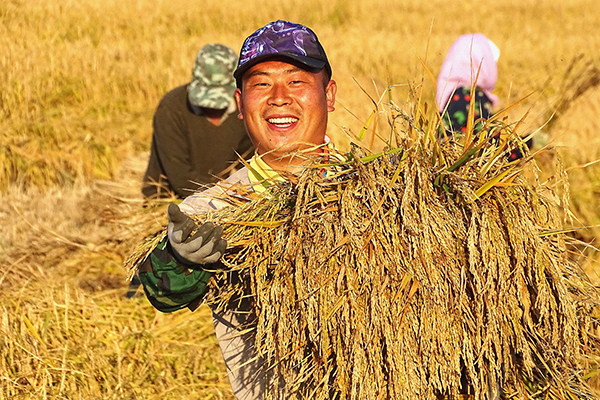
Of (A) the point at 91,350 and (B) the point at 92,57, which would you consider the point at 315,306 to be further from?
(B) the point at 92,57

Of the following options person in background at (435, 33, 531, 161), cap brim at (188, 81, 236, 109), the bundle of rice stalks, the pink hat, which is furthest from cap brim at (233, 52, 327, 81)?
cap brim at (188, 81, 236, 109)

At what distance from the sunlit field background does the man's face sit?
0.14 m

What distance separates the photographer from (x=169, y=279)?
147 centimetres

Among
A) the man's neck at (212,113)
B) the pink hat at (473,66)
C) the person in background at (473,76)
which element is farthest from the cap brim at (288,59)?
→ the man's neck at (212,113)

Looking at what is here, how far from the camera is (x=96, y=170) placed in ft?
21.9

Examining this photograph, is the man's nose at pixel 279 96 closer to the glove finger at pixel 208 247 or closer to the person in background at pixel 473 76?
the glove finger at pixel 208 247

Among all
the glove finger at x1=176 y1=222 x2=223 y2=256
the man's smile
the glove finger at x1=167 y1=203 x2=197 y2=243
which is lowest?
the glove finger at x1=176 y1=222 x2=223 y2=256

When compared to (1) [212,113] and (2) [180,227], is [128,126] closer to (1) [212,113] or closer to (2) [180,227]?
(1) [212,113]

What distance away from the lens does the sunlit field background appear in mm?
3260

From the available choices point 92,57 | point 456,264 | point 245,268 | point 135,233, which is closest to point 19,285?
point 135,233

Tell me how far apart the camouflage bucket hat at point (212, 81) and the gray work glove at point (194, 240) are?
2846 millimetres

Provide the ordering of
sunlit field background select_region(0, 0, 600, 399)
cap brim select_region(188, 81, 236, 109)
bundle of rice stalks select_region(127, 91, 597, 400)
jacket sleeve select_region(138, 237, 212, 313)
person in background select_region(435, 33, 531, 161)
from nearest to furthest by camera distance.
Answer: bundle of rice stalks select_region(127, 91, 597, 400)
jacket sleeve select_region(138, 237, 212, 313)
sunlit field background select_region(0, 0, 600, 399)
person in background select_region(435, 33, 531, 161)
cap brim select_region(188, 81, 236, 109)

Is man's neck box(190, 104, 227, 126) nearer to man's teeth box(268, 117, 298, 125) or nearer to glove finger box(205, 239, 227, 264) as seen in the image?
man's teeth box(268, 117, 298, 125)

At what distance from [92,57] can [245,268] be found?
28.2 ft
